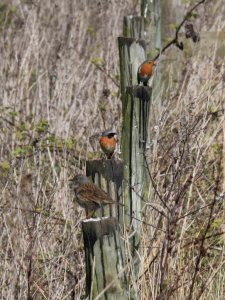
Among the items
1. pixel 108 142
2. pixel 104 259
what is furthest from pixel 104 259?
pixel 108 142

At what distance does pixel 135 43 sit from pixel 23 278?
Answer: 1382 millimetres

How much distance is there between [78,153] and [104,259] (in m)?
2.70

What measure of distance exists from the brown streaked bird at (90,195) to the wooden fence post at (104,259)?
0.36m

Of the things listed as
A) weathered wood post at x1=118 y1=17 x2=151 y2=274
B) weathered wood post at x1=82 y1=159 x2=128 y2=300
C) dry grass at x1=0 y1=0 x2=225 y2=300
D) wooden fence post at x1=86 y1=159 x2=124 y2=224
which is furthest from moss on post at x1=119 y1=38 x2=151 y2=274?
weathered wood post at x1=82 y1=159 x2=128 y2=300

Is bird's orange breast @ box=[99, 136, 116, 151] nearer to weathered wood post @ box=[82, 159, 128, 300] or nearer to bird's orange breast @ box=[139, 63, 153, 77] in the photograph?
bird's orange breast @ box=[139, 63, 153, 77]

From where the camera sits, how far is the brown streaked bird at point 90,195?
3.04 m

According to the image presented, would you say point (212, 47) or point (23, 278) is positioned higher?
point (212, 47)

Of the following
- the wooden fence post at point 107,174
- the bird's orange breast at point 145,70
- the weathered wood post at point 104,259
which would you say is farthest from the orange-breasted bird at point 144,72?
the weathered wood post at point 104,259

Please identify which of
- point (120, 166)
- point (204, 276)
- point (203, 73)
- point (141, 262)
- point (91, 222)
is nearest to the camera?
point (91, 222)

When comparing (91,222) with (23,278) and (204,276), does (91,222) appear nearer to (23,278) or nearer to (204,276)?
(23,278)

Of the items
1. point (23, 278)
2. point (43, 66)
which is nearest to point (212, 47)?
point (43, 66)

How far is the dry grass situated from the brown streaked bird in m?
0.26

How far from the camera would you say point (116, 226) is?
266cm

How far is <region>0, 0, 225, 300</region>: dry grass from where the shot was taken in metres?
3.49
